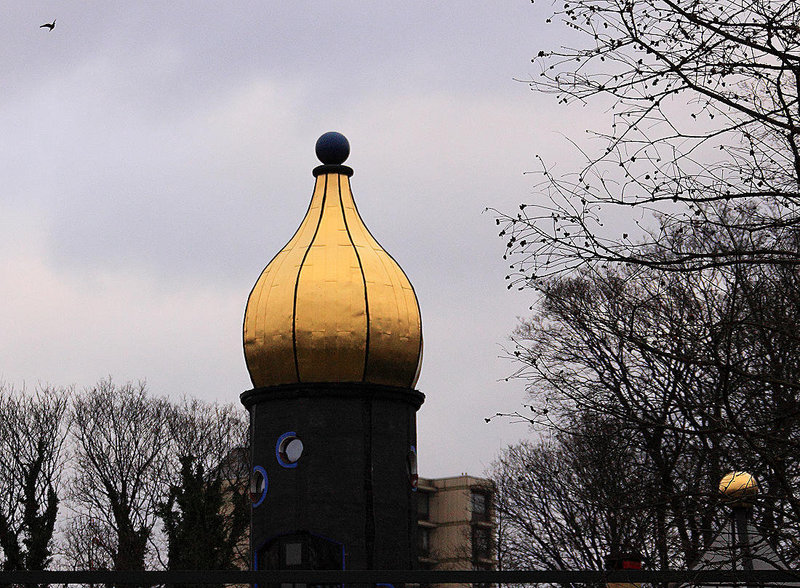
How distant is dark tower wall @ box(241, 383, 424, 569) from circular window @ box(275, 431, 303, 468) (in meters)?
0.06

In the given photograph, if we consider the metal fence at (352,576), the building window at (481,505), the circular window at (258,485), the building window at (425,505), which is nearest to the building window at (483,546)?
the building window at (481,505)

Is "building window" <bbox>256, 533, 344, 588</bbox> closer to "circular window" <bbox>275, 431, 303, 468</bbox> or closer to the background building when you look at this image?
"circular window" <bbox>275, 431, 303, 468</bbox>

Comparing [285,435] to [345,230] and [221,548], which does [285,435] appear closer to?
[345,230]

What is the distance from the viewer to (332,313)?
63.4ft

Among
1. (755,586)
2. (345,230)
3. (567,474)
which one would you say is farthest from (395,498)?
(755,586)

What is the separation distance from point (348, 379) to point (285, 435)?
49.2 inches

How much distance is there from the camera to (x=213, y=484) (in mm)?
35688

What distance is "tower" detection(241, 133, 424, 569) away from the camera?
18781 mm

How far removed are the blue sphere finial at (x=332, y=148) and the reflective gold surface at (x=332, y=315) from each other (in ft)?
3.69

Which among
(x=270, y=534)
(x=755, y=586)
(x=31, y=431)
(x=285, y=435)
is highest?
(x=31, y=431)

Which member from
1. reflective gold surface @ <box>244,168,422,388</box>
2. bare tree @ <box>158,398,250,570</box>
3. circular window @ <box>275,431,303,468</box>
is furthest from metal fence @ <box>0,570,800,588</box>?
bare tree @ <box>158,398,250,570</box>

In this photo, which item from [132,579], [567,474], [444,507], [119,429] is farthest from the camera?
[444,507]

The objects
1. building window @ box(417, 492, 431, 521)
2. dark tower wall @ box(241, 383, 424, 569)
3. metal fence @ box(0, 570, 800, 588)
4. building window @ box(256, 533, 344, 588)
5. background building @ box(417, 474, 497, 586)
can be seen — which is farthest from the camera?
A: building window @ box(417, 492, 431, 521)

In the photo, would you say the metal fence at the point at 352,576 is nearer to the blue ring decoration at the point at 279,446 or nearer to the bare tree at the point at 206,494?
the blue ring decoration at the point at 279,446
